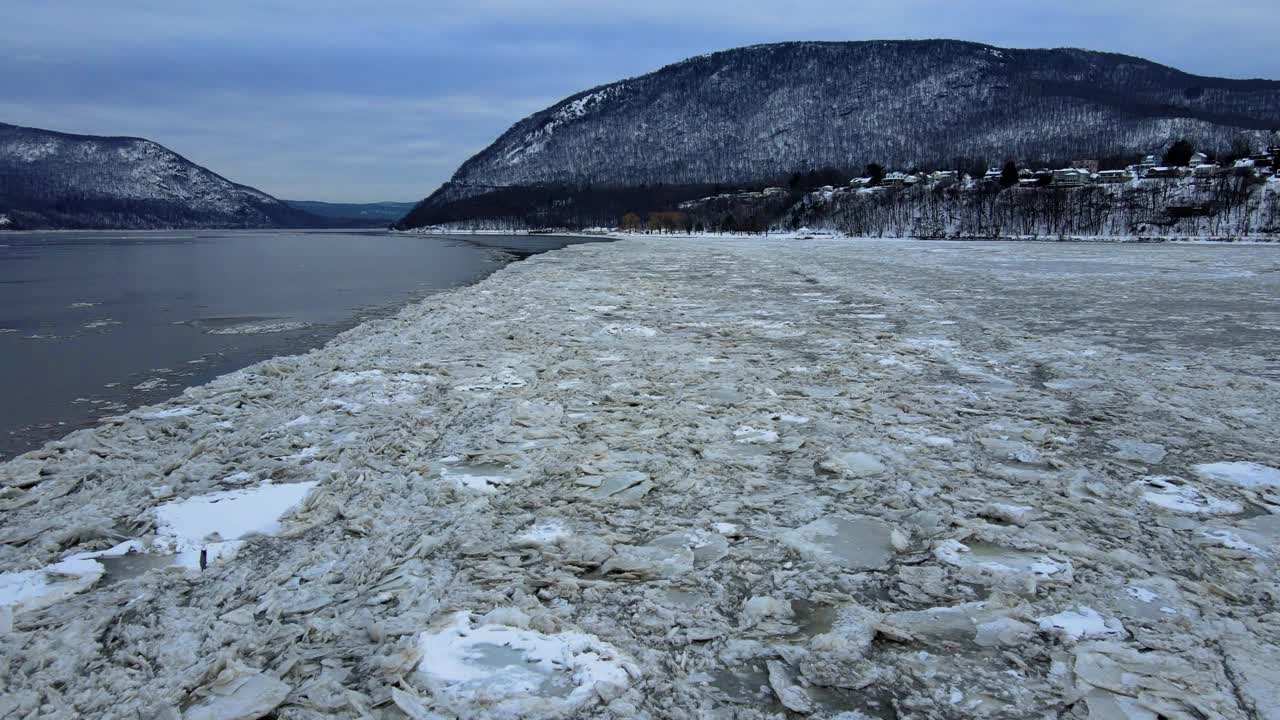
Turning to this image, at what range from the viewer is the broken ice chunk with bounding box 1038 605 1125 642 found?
8.61 ft

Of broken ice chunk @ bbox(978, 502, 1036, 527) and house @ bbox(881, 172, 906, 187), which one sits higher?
house @ bbox(881, 172, 906, 187)

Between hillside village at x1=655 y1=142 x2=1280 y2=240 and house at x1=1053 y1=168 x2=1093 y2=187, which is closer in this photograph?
hillside village at x1=655 y1=142 x2=1280 y2=240

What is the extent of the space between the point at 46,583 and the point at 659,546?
286cm

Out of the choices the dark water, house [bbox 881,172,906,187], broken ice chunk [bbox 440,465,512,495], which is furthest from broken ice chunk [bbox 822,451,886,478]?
house [bbox 881,172,906,187]

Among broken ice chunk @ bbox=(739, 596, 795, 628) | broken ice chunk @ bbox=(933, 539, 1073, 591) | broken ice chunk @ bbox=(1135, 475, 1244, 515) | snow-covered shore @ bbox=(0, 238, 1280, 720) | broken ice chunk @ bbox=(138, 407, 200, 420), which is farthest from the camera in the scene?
broken ice chunk @ bbox=(138, 407, 200, 420)

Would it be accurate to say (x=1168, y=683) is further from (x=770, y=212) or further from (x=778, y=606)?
(x=770, y=212)

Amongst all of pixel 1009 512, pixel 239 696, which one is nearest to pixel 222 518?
pixel 239 696

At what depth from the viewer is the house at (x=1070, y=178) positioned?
85.1 metres

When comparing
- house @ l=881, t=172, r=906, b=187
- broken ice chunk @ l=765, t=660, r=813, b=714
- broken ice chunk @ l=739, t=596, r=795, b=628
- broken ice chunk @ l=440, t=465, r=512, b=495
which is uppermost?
house @ l=881, t=172, r=906, b=187

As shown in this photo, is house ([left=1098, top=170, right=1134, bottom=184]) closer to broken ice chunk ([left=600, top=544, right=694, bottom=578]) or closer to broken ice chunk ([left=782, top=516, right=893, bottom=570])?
broken ice chunk ([left=782, top=516, right=893, bottom=570])

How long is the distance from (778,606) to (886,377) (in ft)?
15.2

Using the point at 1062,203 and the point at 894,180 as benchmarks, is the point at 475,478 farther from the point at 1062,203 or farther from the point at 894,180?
the point at 894,180

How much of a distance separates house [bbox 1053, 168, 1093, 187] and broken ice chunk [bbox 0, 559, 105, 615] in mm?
100843

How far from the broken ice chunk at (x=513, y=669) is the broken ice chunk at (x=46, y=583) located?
5.71ft
